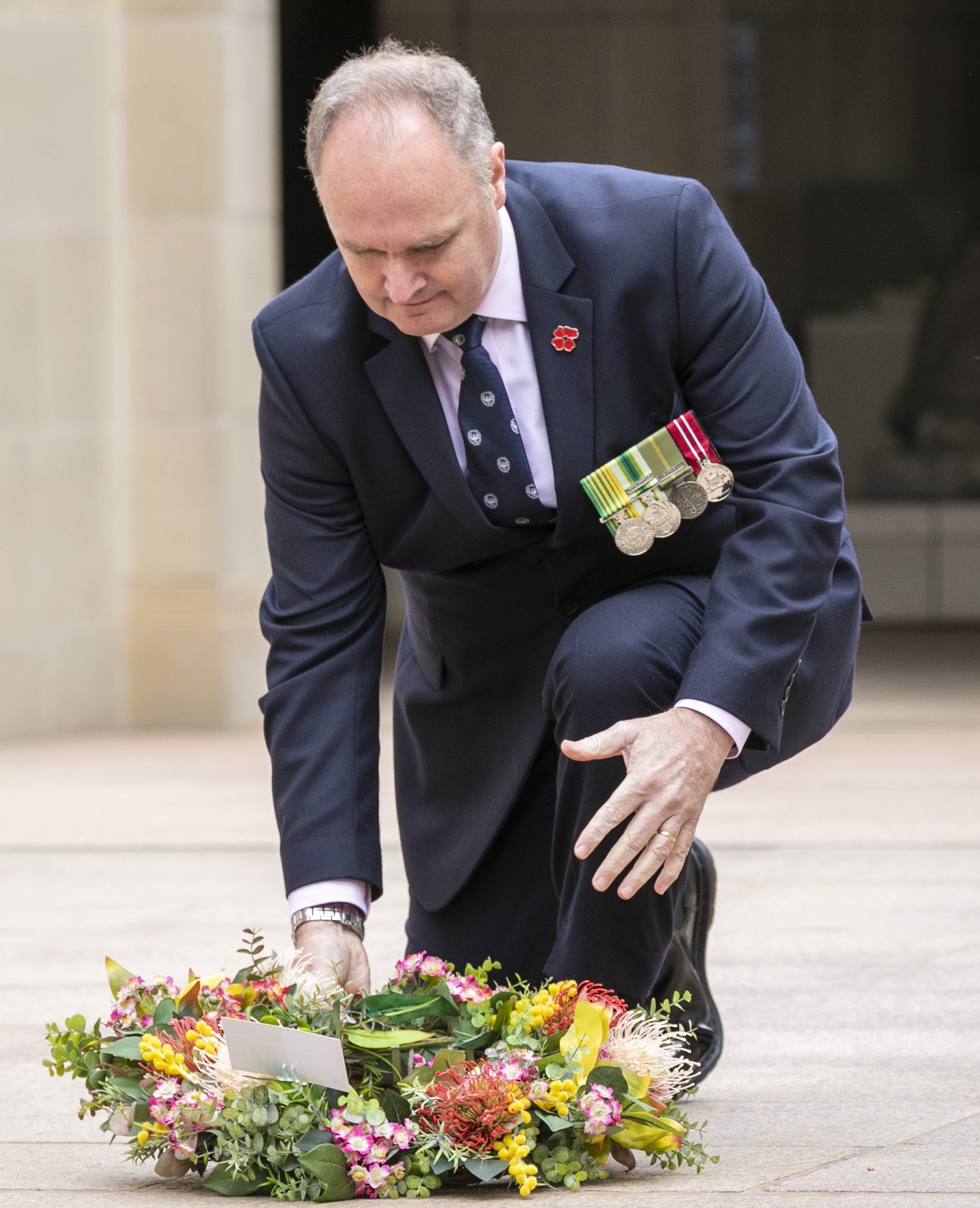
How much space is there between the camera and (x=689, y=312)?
2645 millimetres

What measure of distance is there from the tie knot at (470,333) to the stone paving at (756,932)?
964 mm

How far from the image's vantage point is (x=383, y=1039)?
234 cm

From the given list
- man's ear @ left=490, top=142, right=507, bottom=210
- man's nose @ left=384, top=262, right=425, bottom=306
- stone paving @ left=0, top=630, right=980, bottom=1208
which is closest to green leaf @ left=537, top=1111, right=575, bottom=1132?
stone paving @ left=0, top=630, right=980, bottom=1208

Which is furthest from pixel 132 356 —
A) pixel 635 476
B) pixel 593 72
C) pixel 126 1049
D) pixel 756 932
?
pixel 126 1049

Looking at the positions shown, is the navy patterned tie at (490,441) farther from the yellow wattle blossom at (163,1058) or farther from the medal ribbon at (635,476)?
the yellow wattle blossom at (163,1058)

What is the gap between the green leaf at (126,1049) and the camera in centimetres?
240

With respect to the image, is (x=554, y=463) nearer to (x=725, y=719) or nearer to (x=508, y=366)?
(x=508, y=366)

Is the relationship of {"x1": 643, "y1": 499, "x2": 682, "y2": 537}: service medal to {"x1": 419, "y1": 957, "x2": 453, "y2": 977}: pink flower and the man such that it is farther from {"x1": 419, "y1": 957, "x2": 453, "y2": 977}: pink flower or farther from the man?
{"x1": 419, "y1": 957, "x2": 453, "y2": 977}: pink flower

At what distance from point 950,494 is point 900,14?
2.03 metres

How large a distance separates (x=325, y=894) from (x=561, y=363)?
0.68m

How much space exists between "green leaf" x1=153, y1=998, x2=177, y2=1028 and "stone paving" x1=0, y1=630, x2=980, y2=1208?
18 cm

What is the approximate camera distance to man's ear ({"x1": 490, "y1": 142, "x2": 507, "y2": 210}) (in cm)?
252

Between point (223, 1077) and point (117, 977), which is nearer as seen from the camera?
point (223, 1077)

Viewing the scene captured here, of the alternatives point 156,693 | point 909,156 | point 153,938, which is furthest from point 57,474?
point 909,156
